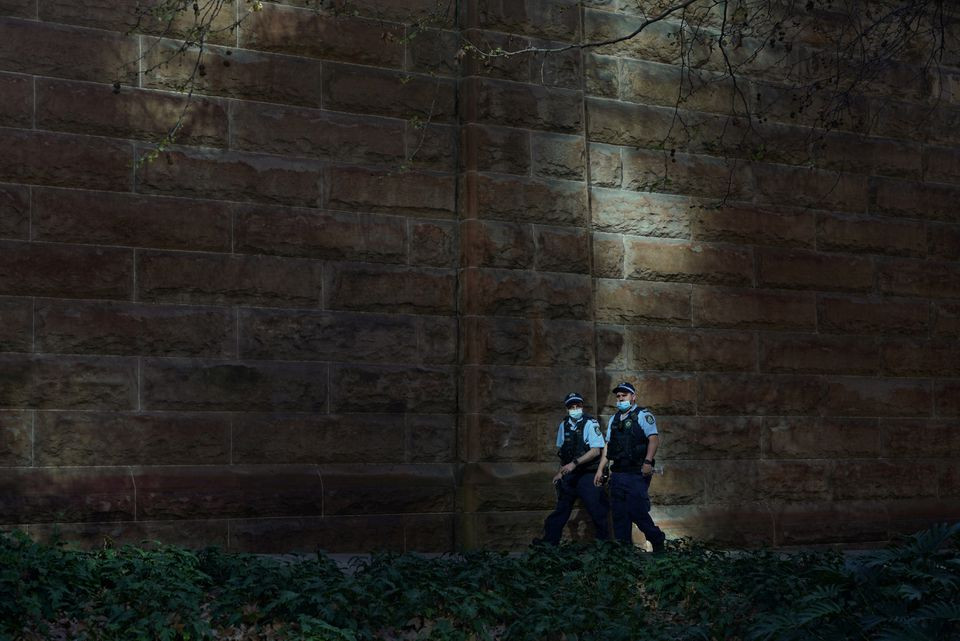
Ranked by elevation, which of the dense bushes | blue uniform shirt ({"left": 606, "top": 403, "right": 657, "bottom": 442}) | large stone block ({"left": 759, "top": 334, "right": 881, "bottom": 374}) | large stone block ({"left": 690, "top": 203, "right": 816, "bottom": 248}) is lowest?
the dense bushes

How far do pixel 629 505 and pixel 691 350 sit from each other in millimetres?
2198

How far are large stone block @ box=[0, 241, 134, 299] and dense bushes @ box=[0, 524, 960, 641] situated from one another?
2.48 meters

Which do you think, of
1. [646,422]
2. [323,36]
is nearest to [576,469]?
[646,422]

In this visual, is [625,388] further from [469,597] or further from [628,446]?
[469,597]

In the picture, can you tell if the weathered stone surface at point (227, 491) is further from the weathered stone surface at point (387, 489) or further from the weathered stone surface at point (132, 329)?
the weathered stone surface at point (132, 329)

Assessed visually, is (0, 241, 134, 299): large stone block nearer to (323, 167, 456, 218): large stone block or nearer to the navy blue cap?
(323, 167, 456, 218): large stone block

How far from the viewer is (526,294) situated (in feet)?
44.9

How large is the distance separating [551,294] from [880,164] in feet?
17.4

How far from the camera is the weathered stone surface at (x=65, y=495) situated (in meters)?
11.3

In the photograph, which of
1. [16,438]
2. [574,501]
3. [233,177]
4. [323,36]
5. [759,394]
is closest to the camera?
[16,438]

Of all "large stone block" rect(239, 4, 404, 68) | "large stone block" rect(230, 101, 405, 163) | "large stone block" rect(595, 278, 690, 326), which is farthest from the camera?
"large stone block" rect(595, 278, 690, 326)

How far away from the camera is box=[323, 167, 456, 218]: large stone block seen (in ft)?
42.9

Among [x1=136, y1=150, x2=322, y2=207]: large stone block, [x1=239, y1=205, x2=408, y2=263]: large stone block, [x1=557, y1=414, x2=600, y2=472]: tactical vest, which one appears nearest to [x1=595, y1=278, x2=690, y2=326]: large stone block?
[x1=557, y1=414, x2=600, y2=472]: tactical vest

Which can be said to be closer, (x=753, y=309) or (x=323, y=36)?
(x=323, y=36)
